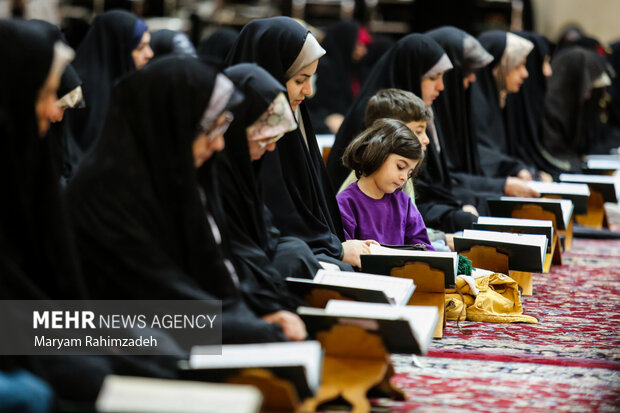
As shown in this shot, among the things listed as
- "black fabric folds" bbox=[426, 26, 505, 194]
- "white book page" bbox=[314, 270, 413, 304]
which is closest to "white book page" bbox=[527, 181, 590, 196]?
"black fabric folds" bbox=[426, 26, 505, 194]

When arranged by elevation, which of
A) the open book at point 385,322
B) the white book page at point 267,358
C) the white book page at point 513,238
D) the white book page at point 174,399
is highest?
the white book page at point 174,399

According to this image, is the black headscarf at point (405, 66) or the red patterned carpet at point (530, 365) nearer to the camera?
the red patterned carpet at point (530, 365)

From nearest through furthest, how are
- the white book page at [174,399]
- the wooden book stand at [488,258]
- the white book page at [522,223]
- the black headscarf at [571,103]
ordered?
1. the white book page at [174,399]
2. the wooden book stand at [488,258]
3. the white book page at [522,223]
4. the black headscarf at [571,103]

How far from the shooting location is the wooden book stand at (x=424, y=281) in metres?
3.44

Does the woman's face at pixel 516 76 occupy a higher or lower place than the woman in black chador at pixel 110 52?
lower

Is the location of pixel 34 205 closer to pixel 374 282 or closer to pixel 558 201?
pixel 374 282

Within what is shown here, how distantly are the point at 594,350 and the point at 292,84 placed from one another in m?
1.53

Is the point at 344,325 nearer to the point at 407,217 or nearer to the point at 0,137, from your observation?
the point at 0,137

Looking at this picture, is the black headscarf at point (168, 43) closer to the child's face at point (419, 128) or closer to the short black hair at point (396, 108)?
the short black hair at point (396, 108)

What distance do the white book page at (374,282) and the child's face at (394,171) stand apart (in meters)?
0.86

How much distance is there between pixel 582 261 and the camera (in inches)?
228

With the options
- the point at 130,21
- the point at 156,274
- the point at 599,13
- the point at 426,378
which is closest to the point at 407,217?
the point at 426,378

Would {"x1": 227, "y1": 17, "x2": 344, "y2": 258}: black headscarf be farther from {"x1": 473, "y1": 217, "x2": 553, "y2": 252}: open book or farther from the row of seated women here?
{"x1": 473, "y1": 217, "x2": 553, "y2": 252}: open book
